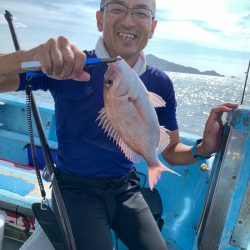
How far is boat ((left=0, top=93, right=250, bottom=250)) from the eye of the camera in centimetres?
242

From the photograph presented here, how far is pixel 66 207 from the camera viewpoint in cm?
258

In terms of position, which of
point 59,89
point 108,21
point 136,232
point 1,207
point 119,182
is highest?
point 108,21

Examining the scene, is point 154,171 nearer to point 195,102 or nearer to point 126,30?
point 126,30

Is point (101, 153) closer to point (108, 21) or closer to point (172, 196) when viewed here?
point (108, 21)

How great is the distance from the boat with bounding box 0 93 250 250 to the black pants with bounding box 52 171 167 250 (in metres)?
0.47

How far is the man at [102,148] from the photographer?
255 centimetres

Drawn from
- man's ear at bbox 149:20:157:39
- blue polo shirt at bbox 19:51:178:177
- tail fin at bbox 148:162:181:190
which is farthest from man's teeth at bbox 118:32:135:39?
tail fin at bbox 148:162:181:190

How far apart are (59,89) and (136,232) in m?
1.35

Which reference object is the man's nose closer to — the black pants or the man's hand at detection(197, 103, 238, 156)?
the man's hand at detection(197, 103, 238, 156)

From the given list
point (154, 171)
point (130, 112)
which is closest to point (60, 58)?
point (130, 112)

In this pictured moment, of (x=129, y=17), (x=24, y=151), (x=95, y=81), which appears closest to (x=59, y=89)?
(x=95, y=81)

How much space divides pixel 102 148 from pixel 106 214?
0.55 m

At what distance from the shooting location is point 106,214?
2.67 meters

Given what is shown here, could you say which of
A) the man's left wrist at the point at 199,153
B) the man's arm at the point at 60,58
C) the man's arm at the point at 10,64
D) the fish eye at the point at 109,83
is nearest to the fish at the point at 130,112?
the fish eye at the point at 109,83
